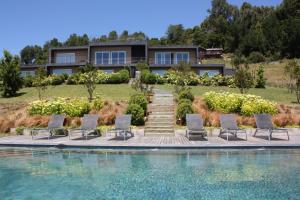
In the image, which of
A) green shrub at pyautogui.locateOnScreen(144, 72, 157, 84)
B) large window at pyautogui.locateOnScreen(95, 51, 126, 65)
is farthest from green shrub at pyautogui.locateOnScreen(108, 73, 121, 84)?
large window at pyautogui.locateOnScreen(95, 51, 126, 65)

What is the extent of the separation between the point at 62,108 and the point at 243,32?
80.9m

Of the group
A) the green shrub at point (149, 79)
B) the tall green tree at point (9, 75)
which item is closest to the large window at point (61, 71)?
the tall green tree at point (9, 75)

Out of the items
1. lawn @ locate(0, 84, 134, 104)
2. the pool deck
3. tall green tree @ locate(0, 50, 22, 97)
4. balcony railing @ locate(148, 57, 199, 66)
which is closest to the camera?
the pool deck

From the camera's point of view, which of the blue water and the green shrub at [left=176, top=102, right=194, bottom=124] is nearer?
the blue water

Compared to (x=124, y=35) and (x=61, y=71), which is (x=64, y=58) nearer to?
(x=61, y=71)

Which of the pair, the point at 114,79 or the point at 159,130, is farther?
the point at 114,79

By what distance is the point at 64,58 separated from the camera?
54594 mm

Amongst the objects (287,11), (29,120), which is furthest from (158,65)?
(287,11)

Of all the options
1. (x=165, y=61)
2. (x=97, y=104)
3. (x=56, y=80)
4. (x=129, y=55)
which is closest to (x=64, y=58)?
(x=129, y=55)

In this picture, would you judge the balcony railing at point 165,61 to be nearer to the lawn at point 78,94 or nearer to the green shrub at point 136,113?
the lawn at point 78,94

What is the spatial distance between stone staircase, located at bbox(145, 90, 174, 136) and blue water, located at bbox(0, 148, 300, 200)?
14.7ft

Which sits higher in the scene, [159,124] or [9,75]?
[9,75]

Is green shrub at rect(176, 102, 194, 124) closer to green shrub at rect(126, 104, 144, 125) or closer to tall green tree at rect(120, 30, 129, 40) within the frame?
green shrub at rect(126, 104, 144, 125)

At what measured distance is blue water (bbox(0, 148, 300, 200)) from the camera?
9.16 meters
